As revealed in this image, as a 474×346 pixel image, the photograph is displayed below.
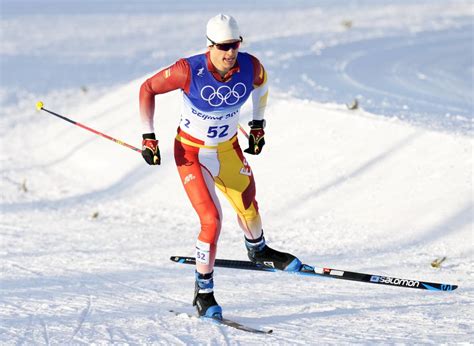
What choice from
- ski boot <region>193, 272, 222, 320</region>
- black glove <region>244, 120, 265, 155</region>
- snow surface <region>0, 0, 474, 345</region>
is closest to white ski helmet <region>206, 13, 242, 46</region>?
black glove <region>244, 120, 265, 155</region>

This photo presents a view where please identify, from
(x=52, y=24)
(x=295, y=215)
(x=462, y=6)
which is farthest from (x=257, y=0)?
(x=295, y=215)

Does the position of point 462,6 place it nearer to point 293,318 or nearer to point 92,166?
point 92,166

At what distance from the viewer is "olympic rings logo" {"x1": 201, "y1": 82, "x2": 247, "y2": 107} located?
6.07m

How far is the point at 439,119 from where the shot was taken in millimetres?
10883

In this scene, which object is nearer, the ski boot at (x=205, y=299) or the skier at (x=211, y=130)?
the skier at (x=211, y=130)

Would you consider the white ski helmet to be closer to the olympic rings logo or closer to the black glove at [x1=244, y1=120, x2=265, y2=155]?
the olympic rings logo

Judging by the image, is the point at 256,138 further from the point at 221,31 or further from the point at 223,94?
the point at 221,31

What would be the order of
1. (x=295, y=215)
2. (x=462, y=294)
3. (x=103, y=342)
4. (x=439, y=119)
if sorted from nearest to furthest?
(x=103, y=342), (x=462, y=294), (x=295, y=215), (x=439, y=119)

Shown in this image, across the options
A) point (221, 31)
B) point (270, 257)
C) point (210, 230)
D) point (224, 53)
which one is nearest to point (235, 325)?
point (210, 230)

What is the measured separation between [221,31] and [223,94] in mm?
473

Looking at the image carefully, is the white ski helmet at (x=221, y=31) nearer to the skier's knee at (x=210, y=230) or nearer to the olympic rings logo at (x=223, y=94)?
the olympic rings logo at (x=223, y=94)

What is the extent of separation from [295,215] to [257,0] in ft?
104

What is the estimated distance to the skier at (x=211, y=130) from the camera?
19.8 ft

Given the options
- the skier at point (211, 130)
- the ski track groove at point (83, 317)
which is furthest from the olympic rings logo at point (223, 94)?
the ski track groove at point (83, 317)
